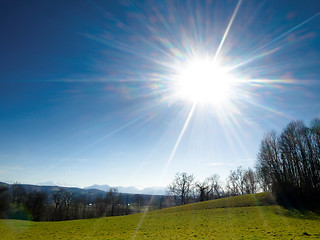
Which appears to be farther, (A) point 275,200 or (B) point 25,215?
(B) point 25,215

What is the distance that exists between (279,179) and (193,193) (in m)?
47.9

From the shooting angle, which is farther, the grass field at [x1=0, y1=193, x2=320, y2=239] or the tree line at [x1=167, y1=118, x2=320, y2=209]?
the tree line at [x1=167, y1=118, x2=320, y2=209]

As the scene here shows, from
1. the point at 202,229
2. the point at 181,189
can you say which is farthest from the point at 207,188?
the point at 202,229

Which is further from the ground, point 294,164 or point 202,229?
point 294,164

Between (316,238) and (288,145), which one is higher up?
(288,145)

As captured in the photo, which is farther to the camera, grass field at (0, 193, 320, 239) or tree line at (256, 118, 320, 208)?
tree line at (256, 118, 320, 208)

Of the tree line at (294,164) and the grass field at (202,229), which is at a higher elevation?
the tree line at (294,164)

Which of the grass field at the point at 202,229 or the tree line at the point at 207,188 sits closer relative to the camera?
the grass field at the point at 202,229

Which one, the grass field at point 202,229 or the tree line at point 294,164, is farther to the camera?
the tree line at point 294,164

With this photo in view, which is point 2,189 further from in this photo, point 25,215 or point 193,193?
point 193,193

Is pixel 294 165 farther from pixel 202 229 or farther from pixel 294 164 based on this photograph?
pixel 202 229

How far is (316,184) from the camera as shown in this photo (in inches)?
1452

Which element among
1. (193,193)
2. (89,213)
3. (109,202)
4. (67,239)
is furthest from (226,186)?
(67,239)

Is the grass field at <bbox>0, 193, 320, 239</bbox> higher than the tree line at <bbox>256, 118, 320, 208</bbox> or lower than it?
lower
